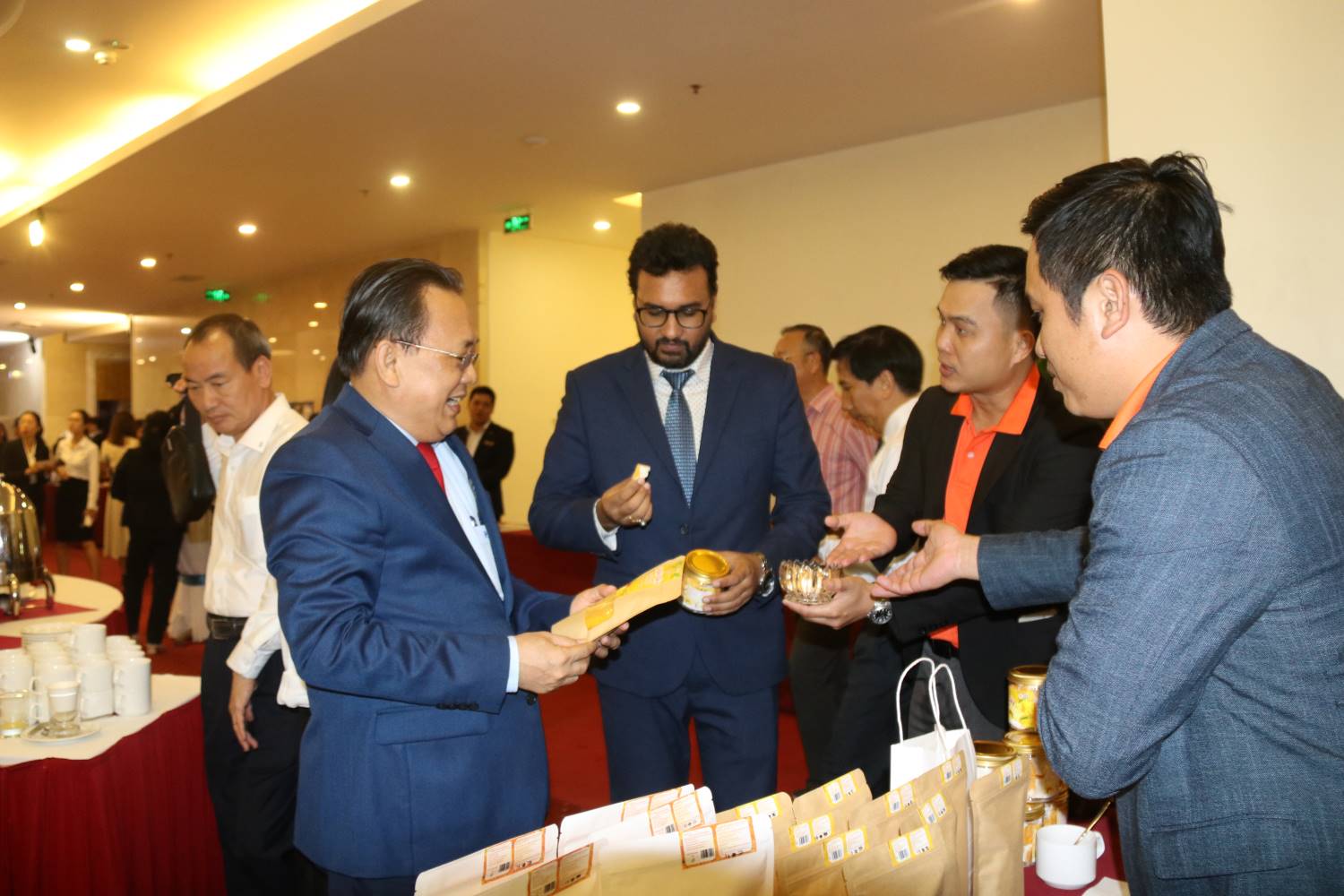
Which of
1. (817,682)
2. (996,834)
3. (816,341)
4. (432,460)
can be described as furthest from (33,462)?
(996,834)

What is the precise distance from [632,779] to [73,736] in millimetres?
1463

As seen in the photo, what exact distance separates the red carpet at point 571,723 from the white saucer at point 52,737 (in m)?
2.02

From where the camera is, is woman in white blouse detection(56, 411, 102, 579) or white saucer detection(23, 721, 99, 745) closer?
white saucer detection(23, 721, 99, 745)

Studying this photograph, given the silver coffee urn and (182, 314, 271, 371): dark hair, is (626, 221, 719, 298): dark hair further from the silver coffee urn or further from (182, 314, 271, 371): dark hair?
the silver coffee urn

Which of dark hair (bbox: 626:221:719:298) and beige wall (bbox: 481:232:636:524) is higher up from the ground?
beige wall (bbox: 481:232:636:524)

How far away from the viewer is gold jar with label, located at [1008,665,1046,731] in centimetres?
159

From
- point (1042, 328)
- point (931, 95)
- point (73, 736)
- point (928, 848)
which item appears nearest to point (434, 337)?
point (1042, 328)

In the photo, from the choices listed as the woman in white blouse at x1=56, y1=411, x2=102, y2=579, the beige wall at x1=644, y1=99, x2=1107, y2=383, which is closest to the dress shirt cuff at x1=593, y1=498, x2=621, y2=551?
the beige wall at x1=644, y1=99, x2=1107, y2=383

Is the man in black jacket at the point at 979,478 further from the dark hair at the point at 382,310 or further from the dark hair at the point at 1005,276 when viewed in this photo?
the dark hair at the point at 382,310

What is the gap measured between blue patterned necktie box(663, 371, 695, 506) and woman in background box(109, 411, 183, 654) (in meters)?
5.79

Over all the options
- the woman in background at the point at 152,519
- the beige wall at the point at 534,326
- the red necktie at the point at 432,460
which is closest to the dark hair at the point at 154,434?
the woman in background at the point at 152,519

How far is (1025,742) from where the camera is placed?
5.17 feet

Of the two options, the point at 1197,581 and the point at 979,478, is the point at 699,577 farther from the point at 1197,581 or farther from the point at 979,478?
the point at 1197,581

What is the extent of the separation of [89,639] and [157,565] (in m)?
4.71
